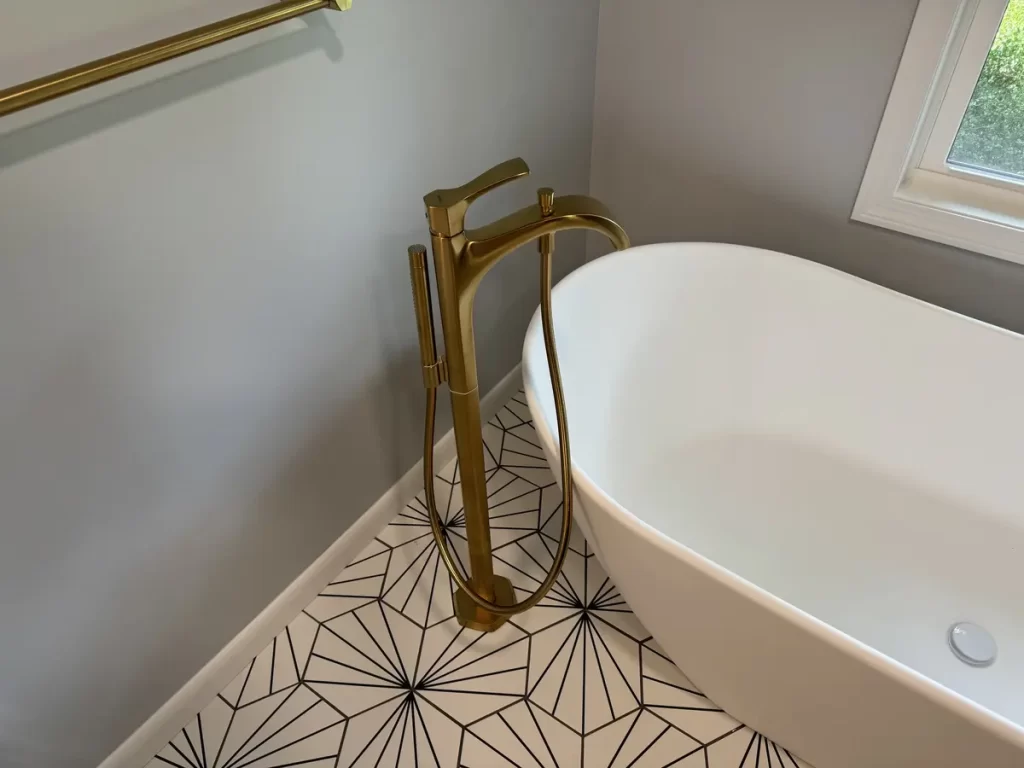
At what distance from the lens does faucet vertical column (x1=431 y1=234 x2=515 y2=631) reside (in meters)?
1.02

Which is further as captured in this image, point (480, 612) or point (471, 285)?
point (480, 612)

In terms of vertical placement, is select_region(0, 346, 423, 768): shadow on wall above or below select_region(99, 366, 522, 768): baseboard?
above

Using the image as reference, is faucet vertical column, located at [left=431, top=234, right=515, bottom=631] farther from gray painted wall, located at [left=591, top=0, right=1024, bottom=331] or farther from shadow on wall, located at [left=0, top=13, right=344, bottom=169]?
gray painted wall, located at [left=591, top=0, right=1024, bottom=331]

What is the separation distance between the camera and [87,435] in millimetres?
965

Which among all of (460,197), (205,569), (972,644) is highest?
(460,197)

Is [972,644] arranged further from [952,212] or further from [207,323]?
[207,323]

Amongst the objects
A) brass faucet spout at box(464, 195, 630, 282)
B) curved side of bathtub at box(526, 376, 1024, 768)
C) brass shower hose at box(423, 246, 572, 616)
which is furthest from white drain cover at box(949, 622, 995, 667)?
brass faucet spout at box(464, 195, 630, 282)

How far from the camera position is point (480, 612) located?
1.45 metres

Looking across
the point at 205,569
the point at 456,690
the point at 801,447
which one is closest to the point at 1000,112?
the point at 801,447

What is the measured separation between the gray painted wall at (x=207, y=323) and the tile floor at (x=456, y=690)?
5.0 inches

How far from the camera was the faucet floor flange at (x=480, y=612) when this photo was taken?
145cm

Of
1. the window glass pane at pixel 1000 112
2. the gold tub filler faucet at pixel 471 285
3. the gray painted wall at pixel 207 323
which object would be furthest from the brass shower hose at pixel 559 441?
the window glass pane at pixel 1000 112

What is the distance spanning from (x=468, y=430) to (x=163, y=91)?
64 cm

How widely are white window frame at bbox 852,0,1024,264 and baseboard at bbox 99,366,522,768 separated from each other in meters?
1.10
